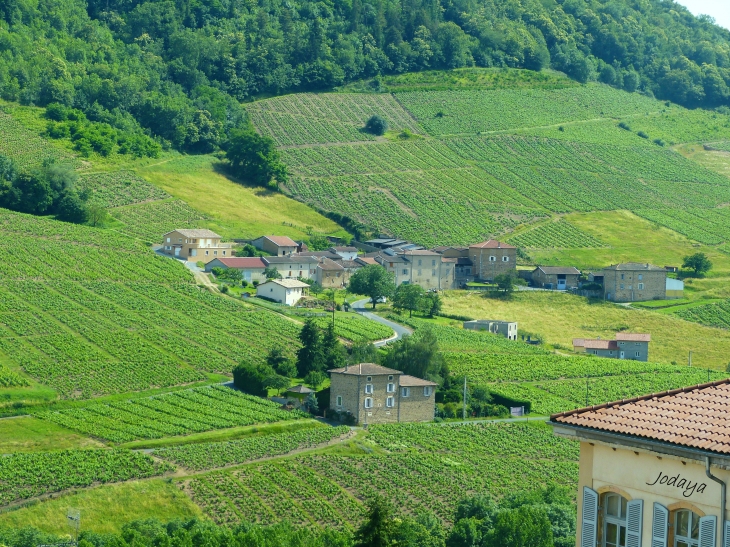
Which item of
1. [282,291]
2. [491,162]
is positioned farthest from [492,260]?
[491,162]

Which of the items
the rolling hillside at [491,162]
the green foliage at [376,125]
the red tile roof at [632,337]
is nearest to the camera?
the red tile roof at [632,337]

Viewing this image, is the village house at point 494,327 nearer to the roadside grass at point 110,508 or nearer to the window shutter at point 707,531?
the roadside grass at point 110,508

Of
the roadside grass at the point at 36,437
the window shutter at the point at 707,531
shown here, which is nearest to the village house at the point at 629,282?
the roadside grass at the point at 36,437

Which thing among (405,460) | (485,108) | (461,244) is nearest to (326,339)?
(405,460)

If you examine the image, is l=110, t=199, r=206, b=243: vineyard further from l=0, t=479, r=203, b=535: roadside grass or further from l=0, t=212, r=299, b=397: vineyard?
l=0, t=479, r=203, b=535: roadside grass

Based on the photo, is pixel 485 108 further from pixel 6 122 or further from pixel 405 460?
pixel 405 460

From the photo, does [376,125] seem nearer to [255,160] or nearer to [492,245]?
[255,160]
